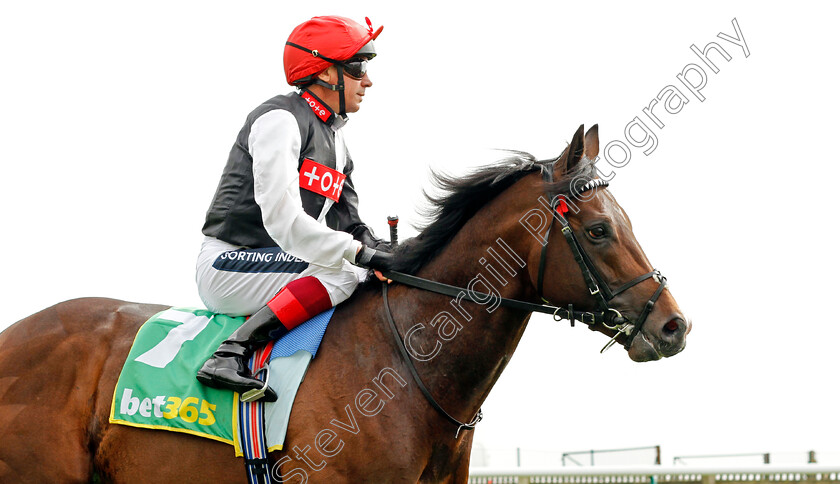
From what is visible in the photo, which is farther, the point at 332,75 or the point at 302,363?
the point at 332,75

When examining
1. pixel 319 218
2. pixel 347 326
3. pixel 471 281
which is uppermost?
pixel 319 218

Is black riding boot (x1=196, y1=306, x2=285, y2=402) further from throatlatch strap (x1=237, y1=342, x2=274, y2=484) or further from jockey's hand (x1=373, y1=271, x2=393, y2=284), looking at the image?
jockey's hand (x1=373, y1=271, x2=393, y2=284)

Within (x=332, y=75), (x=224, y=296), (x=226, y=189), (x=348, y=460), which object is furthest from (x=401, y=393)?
(x=332, y=75)

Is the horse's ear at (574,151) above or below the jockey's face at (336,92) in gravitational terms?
below

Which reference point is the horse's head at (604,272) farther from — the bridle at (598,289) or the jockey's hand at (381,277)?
the jockey's hand at (381,277)

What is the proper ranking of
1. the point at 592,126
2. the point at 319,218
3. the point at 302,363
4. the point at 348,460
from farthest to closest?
the point at 319,218, the point at 592,126, the point at 302,363, the point at 348,460

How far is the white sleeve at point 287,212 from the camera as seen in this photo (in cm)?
337

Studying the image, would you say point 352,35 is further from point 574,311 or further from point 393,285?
point 574,311

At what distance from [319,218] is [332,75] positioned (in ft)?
2.41

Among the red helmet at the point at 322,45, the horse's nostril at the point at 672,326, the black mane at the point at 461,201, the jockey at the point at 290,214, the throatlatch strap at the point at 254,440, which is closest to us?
the horse's nostril at the point at 672,326

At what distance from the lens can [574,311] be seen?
3166 millimetres

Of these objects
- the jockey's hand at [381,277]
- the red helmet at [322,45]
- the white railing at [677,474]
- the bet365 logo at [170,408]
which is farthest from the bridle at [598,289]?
the white railing at [677,474]

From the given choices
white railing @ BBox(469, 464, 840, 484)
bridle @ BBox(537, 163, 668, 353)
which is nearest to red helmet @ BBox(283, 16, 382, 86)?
bridle @ BBox(537, 163, 668, 353)

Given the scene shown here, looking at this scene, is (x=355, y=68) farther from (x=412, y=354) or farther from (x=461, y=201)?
(x=412, y=354)
